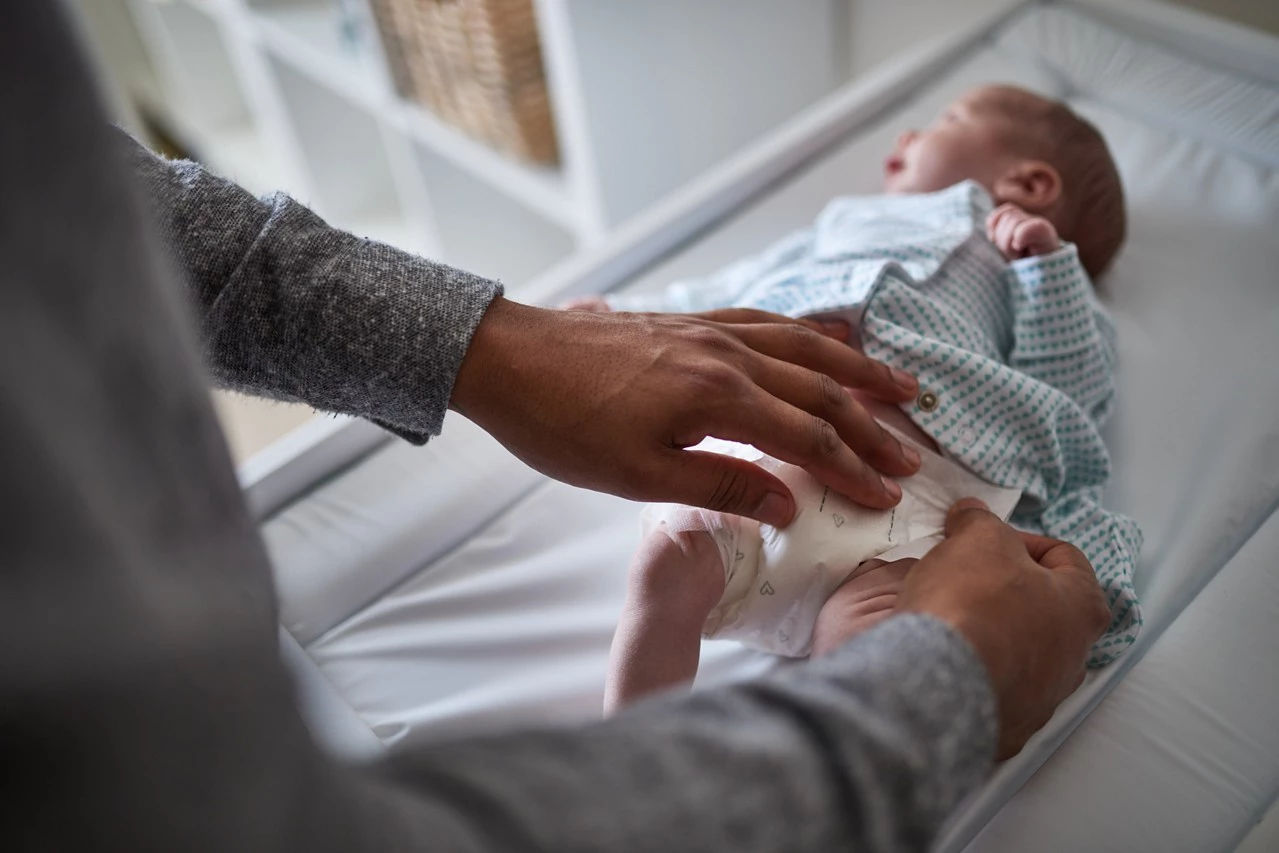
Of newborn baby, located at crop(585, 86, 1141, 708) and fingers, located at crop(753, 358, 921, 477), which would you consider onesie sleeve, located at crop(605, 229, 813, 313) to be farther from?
fingers, located at crop(753, 358, 921, 477)

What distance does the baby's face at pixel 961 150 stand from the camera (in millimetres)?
1014

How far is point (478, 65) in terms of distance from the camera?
153 centimetres

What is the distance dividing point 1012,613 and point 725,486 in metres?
0.19

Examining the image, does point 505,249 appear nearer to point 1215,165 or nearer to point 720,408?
point 1215,165

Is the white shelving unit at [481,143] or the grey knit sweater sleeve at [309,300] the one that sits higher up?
the grey knit sweater sleeve at [309,300]

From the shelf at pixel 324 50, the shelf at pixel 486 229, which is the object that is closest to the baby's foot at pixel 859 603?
the shelf at pixel 486 229

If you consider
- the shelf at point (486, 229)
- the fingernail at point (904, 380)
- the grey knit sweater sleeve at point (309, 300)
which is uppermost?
the grey knit sweater sleeve at point (309, 300)

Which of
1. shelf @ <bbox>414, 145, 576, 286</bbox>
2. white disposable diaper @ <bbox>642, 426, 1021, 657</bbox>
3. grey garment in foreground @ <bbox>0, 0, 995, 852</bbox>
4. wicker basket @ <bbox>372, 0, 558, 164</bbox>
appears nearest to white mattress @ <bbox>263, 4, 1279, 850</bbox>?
white disposable diaper @ <bbox>642, 426, 1021, 657</bbox>

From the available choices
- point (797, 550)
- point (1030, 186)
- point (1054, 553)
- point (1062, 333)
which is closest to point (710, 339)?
point (797, 550)

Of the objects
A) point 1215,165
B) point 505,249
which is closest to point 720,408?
point 1215,165

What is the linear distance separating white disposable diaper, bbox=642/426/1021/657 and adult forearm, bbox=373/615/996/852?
0.32 m

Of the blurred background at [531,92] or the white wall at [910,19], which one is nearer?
the white wall at [910,19]

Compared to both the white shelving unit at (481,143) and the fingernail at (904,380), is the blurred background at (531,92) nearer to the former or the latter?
the white shelving unit at (481,143)

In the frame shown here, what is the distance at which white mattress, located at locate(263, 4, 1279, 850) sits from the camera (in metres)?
0.64
